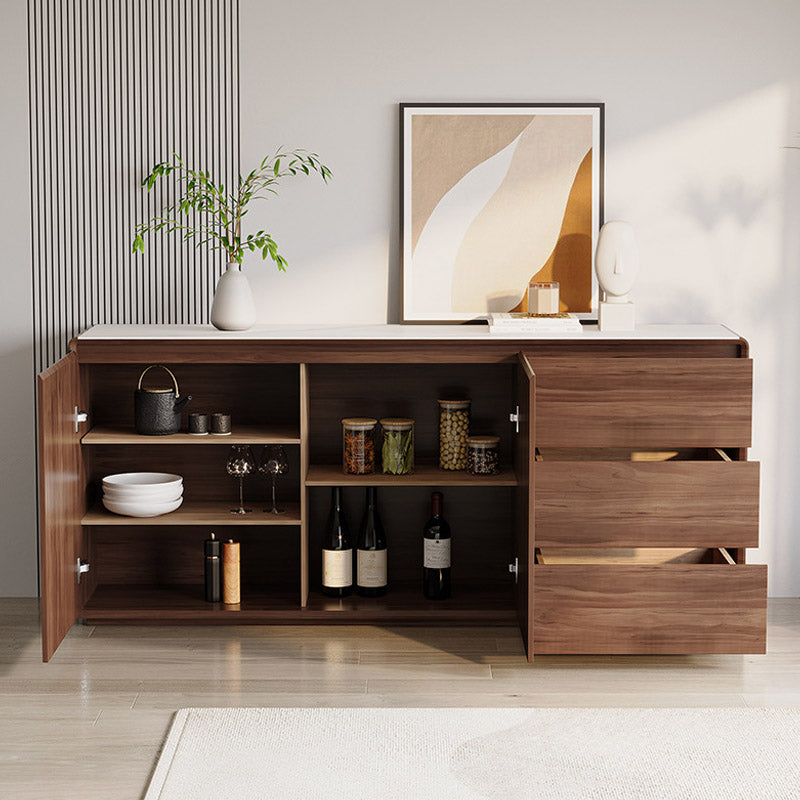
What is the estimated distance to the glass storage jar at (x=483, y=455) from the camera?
3.49 m

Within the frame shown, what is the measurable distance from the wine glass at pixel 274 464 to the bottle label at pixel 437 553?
1.49 feet

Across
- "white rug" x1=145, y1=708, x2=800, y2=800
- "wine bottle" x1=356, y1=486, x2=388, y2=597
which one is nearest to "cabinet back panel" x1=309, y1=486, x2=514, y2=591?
"wine bottle" x1=356, y1=486, x2=388, y2=597

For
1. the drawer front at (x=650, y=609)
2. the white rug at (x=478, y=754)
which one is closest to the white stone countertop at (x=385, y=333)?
the drawer front at (x=650, y=609)

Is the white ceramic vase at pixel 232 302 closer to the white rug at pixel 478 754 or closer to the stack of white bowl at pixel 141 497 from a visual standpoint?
the stack of white bowl at pixel 141 497

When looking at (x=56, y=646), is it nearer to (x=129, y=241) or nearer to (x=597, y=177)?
(x=129, y=241)

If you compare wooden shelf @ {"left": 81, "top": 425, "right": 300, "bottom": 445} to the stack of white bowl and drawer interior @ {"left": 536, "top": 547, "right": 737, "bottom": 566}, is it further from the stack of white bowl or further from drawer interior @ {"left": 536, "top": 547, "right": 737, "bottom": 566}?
drawer interior @ {"left": 536, "top": 547, "right": 737, "bottom": 566}

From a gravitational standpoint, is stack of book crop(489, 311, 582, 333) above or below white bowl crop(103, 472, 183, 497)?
above

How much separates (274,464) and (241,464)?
3.9 inches

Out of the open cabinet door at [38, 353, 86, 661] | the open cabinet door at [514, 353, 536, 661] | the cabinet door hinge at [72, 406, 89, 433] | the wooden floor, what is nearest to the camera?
the wooden floor

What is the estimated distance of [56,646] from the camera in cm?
305

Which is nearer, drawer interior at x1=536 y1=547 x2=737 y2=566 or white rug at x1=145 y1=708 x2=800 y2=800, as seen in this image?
white rug at x1=145 y1=708 x2=800 y2=800

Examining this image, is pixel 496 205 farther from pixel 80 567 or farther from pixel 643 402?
pixel 80 567

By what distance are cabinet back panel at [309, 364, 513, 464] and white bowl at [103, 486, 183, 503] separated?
484mm

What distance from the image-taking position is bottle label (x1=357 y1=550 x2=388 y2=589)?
358 centimetres
